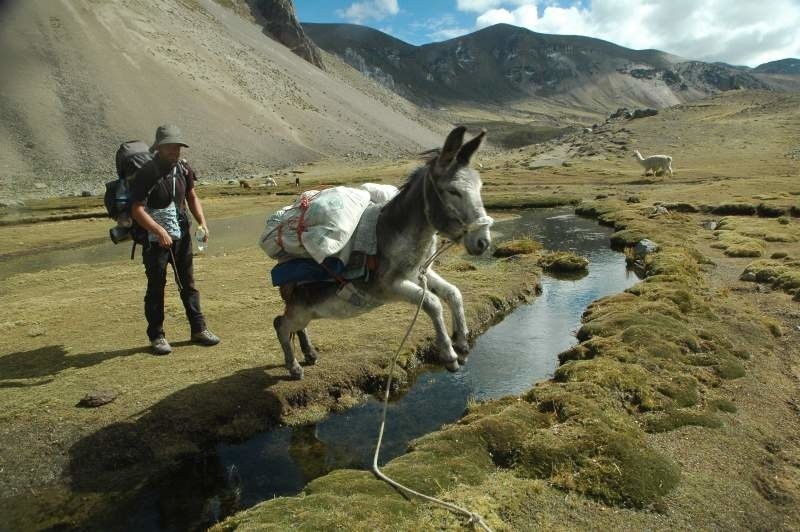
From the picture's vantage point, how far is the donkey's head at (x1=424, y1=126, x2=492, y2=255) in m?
6.82

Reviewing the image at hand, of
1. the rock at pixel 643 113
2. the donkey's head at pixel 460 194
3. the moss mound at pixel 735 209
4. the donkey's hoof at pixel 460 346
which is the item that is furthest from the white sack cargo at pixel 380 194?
the rock at pixel 643 113

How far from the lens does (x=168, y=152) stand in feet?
36.5

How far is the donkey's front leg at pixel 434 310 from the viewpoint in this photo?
299 inches

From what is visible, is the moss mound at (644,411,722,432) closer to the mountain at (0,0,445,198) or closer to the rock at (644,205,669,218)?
the rock at (644,205,669,218)

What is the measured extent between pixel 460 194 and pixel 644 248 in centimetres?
2198

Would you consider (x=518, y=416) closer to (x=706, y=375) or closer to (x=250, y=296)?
(x=706, y=375)

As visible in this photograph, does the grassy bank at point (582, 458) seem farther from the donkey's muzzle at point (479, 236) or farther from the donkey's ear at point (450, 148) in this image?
the donkey's ear at point (450, 148)

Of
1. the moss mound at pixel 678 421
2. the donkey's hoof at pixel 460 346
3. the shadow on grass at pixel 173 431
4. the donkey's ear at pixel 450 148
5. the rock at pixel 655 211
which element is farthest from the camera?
the rock at pixel 655 211

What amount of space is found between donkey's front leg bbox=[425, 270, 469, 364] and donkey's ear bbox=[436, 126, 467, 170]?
5.92ft

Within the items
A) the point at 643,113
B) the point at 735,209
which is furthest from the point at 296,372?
the point at 643,113

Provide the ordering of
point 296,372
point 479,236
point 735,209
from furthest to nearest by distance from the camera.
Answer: point 735,209 < point 296,372 < point 479,236

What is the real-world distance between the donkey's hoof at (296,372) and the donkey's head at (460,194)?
5.72m

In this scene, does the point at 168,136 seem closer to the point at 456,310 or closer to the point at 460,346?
the point at 456,310

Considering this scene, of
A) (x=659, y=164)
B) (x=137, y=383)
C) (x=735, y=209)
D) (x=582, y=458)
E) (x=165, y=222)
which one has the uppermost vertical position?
(x=659, y=164)
